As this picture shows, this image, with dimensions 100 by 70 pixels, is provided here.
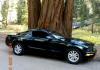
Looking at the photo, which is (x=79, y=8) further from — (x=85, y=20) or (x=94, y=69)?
(x=94, y=69)

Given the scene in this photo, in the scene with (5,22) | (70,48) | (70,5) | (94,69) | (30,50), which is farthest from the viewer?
(5,22)

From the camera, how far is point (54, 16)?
698 inches

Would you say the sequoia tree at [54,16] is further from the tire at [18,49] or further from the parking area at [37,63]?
the parking area at [37,63]

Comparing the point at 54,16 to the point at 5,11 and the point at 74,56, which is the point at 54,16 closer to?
the point at 74,56

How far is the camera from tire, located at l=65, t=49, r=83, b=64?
1321cm

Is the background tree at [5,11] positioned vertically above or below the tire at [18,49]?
above

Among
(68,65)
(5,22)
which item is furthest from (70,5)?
(5,22)

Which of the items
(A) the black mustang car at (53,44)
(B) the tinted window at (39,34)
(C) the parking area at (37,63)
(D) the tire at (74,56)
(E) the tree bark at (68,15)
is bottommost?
(C) the parking area at (37,63)

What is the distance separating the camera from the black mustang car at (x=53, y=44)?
523 inches

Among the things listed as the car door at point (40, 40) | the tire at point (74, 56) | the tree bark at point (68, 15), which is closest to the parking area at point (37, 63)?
the tire at point (74, 56)

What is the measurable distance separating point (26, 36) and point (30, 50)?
73cm

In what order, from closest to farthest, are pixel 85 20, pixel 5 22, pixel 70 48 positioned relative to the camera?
pixel 70 48 < pixel 85 20 < pixel 5 22

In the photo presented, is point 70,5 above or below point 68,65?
above

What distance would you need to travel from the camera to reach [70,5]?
1819cm
